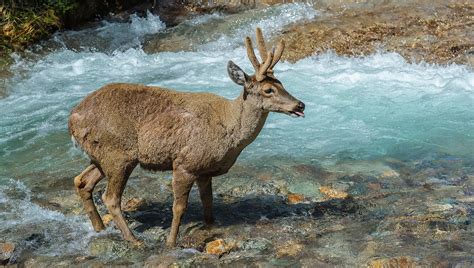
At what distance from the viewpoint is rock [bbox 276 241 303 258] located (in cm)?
550

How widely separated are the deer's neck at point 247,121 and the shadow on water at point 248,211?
977mm

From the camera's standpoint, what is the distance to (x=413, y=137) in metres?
9.48

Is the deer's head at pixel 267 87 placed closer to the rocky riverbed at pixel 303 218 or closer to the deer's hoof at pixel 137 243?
the rocky riverbed at pixel 303 218

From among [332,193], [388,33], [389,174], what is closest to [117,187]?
[332,193]

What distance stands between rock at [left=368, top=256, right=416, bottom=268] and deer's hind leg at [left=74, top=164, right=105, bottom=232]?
248 centimetres

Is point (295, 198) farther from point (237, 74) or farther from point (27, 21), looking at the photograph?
point (27, 21)

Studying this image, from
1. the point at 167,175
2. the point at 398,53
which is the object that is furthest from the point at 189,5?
the point at 167,175

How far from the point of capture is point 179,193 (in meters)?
5.71

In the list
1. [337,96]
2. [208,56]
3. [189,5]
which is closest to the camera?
[337,96]

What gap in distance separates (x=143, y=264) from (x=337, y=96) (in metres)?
6.56

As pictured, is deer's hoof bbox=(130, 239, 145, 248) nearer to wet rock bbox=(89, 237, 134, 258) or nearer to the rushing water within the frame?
wet rock bbox=(89, 237, 134, 258)

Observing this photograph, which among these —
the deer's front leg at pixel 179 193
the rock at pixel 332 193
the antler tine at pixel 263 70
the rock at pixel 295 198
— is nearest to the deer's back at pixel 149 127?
the deer's front leg at pixel 179 193

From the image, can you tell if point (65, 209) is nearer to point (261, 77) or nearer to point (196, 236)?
point (196, 236)

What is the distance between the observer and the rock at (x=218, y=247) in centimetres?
570
